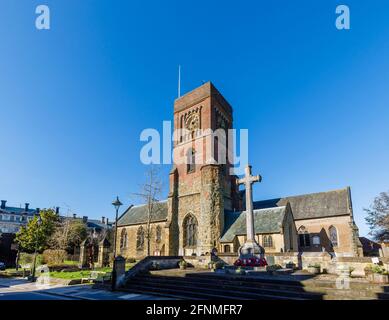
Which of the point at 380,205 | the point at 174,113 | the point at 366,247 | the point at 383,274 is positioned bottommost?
the point at 366,247

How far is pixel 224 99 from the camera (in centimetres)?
3847

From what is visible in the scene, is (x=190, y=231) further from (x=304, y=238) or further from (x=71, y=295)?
(x=71, y=295)

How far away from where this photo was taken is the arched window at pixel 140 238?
123ft

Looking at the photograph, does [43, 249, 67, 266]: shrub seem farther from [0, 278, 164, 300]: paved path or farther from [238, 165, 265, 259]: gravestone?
[238, 165, 265, 259]: gravestone

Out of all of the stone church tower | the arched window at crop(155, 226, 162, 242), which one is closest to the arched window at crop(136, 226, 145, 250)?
the arched window at crop(155, 226, 162, 242)

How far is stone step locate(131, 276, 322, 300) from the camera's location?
9.54 meters

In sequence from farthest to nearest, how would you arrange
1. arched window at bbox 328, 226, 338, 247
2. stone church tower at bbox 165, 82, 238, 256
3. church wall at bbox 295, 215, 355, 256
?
arched window at bbox 328, 226, 338, 247 < church wall at bbox 295, 215, 355, 256 < stone church tower at bbox 165, 82, 238, 256

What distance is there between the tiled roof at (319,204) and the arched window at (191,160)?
13.8 metres

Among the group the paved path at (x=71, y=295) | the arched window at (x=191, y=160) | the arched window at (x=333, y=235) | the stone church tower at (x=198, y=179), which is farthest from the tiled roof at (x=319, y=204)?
the paved path at (x=71, y=295)

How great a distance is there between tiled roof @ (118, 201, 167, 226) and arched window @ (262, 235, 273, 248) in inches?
556
